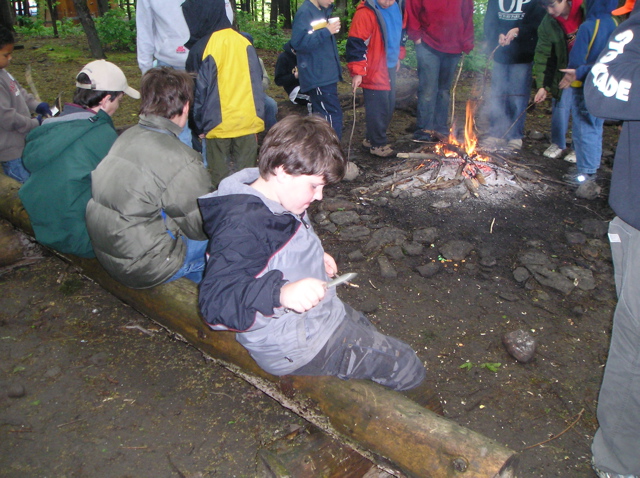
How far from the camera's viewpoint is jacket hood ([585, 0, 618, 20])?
514 centimetres

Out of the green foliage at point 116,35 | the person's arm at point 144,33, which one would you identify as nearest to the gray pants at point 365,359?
the person's arm at point 144,33

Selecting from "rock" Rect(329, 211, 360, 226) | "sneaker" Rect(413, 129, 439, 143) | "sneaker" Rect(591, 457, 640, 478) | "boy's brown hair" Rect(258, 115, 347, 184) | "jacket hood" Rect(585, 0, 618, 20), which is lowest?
"sneaker" Rect(591, 457, 640, 478)

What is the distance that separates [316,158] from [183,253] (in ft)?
4.94

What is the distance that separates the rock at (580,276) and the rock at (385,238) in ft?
4.92

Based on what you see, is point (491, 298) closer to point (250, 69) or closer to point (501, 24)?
point (250, 69)

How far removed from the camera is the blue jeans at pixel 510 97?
697 centimetres

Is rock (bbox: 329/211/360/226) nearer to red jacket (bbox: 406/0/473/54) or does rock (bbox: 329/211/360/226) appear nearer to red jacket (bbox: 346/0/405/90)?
red jacket (bbox: 346/0/405/90)

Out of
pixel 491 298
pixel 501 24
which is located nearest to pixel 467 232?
pixel 491 298

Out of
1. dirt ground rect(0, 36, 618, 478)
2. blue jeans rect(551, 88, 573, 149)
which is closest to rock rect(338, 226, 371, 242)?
dirt ground rect(0, 36, 618, 478)

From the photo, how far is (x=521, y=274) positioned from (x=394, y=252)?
115cm

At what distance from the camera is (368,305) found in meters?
4.05

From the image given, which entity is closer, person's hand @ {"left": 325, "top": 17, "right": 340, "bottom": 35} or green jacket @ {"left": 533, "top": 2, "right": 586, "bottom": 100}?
person's hand @ {"left": 325, "top": 17, "right": 340, "bottom": 35}

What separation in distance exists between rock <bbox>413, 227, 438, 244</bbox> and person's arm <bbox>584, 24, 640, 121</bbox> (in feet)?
8.82

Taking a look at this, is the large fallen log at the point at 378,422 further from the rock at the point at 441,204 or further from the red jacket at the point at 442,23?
the red jacket at the point at 442,23
